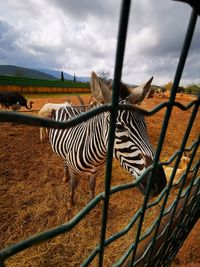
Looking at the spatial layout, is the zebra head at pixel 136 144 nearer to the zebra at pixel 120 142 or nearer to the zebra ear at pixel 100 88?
the zebra at pixel 120 142

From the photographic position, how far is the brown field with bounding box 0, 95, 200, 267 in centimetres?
225

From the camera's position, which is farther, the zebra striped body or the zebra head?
the zebra striped body

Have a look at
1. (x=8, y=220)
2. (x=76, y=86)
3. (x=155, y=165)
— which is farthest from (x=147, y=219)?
(x=76, y=86)

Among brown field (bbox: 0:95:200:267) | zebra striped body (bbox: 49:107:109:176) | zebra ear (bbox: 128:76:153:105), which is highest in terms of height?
zebra ear (bbox: 128:76:153:105)

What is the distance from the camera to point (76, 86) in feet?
134

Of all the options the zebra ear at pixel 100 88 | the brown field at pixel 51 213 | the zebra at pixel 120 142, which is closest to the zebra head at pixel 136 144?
the zebra at pixel 120 142

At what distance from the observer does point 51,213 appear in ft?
9.54

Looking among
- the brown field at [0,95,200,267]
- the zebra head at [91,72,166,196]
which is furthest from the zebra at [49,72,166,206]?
the brown field at [0,95,200,267]

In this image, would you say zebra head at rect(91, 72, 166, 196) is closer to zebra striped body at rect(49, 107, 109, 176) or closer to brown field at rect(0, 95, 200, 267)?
zebra striped body at rect(49, 107, 109, 176)

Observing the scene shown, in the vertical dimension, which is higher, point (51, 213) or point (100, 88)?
point (100, 88)

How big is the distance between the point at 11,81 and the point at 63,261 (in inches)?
1050

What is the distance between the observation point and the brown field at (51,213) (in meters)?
2.25

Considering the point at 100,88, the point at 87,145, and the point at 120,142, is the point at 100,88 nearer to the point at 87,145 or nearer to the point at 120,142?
Result: the point at 120,142

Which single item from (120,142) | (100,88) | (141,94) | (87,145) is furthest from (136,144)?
(87,145)
